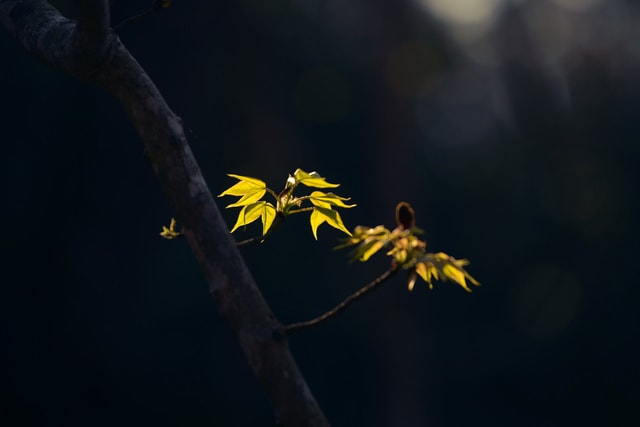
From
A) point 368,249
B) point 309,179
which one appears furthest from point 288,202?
point 368,249

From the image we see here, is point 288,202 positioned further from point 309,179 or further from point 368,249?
point 368,249

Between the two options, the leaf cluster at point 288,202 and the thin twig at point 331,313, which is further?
the leaf cluster at point 288,202

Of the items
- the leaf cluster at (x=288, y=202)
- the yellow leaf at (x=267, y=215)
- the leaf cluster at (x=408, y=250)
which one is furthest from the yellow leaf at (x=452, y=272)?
the yellow leaf at (x=267, y=215)

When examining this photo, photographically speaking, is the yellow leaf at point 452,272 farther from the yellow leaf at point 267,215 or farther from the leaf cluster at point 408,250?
the yellow leaf at point 267,215

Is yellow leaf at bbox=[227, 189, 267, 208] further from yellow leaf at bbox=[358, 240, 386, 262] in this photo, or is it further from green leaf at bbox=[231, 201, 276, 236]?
yellow leaf at bbox=[358, 240, 386, 262]

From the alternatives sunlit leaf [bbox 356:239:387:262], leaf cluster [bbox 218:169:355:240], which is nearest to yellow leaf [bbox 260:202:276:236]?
leaf cluster [bbox 218:169:355:240]

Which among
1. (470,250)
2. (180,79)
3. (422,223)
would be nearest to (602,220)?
(470,250)
